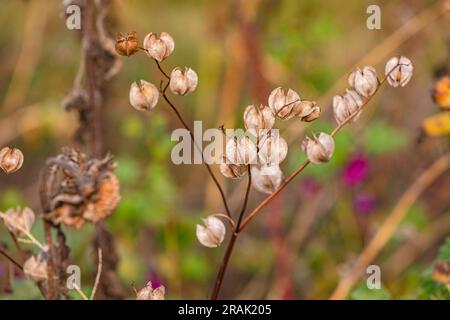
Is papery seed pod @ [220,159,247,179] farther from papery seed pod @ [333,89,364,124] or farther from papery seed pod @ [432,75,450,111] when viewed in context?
papery seed pod @ [432,75,450,111]

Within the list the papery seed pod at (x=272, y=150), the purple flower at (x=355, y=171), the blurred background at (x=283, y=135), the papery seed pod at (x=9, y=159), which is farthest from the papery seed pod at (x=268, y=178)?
the purple flower at (x=355, y=171)

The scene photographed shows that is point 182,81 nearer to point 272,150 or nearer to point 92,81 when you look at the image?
point 272,150

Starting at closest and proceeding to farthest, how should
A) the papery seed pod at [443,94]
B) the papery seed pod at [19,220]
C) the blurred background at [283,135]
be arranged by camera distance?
the papery seed pod at [19,220], the papery seed pod at [443,94], the blurred background at [283,135]

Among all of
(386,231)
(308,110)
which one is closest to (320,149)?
(308,110)

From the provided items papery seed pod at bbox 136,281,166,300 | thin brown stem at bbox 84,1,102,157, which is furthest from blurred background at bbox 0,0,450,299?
papery seed pod at bbox 136,281,166,300

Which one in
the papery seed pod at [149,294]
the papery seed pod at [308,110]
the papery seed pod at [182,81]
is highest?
the papery seed pod at [182,81]

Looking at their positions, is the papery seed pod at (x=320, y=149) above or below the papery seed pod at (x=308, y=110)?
below

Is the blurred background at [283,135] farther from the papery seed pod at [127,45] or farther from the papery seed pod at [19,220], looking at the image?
the papery seed pod at [127,45]
